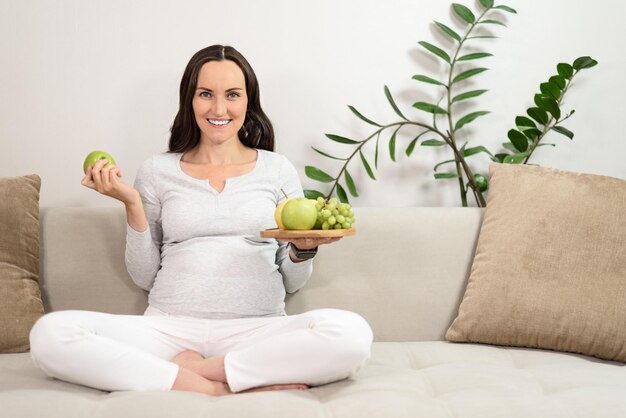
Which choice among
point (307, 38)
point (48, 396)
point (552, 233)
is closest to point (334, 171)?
point (307, 38)

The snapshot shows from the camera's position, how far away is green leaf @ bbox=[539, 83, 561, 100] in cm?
266

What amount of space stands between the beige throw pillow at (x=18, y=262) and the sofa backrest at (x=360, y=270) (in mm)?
93

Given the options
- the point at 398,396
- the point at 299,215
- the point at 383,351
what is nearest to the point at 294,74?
the point at 299,215

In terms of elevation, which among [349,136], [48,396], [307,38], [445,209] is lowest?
[48,396]

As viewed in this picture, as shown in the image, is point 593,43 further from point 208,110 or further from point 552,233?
point 208,110

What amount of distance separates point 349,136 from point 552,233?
837 mm

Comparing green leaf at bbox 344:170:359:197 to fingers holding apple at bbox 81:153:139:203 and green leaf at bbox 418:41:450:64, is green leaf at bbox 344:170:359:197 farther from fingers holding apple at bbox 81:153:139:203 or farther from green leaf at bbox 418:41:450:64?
fingers holding apple at bbox 81:153:139:203

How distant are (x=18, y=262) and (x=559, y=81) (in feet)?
5.94

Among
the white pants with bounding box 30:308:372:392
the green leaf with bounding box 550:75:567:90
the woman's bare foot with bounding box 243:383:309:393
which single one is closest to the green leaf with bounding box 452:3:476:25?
the green leaf with bounding box 550:75:567:90

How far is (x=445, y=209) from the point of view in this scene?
8.20 ft

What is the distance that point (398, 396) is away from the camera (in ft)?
5.77

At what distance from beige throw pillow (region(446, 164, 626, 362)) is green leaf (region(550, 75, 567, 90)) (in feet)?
1.39

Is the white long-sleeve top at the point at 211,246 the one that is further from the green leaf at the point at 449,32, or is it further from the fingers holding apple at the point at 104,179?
the green leaf at the point at 449,32

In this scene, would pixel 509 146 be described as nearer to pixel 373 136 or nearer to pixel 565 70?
pixel 565 70
